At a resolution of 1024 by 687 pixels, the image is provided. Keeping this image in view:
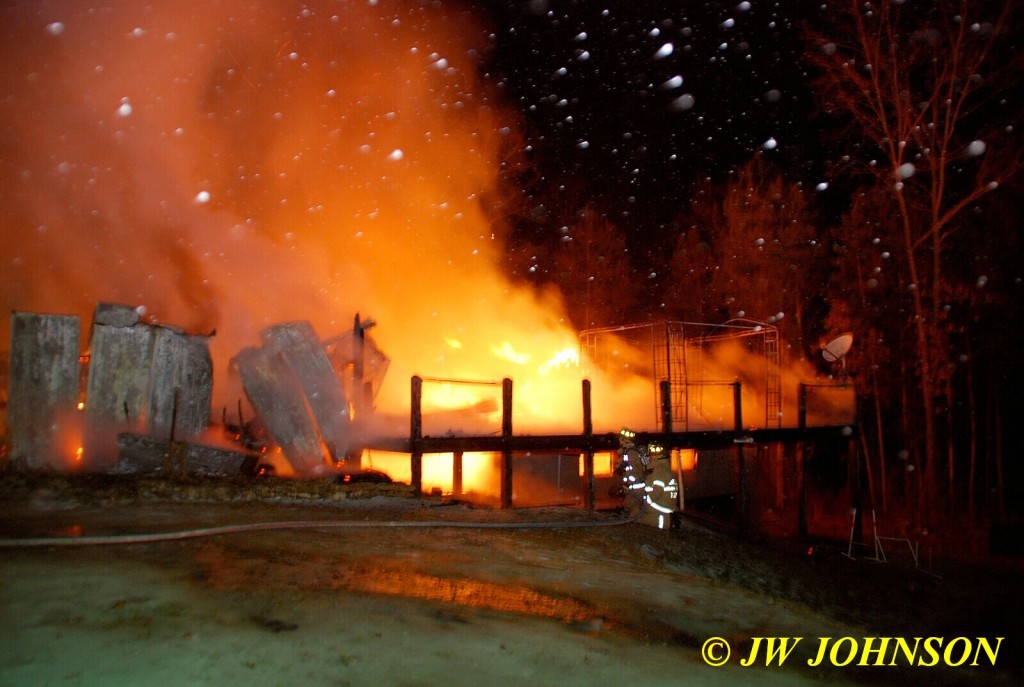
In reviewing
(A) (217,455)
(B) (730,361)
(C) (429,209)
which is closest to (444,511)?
(A) (217,455)

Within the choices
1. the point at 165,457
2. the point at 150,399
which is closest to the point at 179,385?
the point at 150,399

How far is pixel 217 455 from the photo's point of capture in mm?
11047

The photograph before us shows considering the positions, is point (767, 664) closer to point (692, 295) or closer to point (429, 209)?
point (429, 209)

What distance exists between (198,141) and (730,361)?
18.4 meters

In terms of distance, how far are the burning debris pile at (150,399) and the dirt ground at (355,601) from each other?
1236 millimetres

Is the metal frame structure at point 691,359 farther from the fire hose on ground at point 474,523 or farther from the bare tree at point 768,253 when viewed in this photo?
the fire hose on ground at point 474,523

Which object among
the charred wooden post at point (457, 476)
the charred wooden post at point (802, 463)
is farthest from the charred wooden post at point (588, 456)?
the charred wooden post at point (802, 463)

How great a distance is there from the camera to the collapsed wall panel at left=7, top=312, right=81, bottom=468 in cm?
1005

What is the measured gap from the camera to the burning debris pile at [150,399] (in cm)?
1020

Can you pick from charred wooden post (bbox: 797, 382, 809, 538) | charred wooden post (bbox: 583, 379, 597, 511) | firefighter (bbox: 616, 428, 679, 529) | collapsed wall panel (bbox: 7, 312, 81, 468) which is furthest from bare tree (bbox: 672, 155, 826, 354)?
collapsed wall panel (bbox: 7, 312, 81, 468)

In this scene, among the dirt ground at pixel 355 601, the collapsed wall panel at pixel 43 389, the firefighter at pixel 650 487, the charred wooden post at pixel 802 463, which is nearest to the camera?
the dirt ground at pixel 355 601

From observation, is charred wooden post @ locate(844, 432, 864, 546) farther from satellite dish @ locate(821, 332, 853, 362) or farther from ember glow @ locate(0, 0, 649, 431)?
ember glow @ locate(0, 0, 649, 431)

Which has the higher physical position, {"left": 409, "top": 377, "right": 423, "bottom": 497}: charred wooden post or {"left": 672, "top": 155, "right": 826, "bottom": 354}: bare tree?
{"left": 672, "top": 155, "right": 826, "bottom": 354}: bare tree

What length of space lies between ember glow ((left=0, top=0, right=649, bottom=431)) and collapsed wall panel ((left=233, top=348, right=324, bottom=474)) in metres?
2.14
